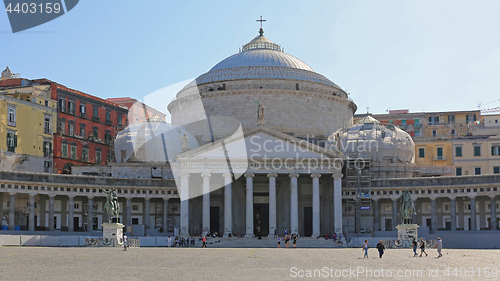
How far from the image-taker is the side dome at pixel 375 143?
7962 cm

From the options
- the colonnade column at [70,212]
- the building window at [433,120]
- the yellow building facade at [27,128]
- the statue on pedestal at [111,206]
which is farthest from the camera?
the building window at [433,120]

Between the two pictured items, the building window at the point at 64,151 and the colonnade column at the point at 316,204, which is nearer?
the colonnade column at the point at 316,204

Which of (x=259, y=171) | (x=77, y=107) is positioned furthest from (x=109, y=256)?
(x=77, y=107)

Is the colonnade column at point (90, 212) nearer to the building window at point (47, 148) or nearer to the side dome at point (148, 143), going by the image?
the building window at point (47, 148)

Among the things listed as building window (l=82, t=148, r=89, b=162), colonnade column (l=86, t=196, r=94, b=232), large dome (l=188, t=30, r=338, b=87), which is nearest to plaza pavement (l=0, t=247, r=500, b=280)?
colonnade column (l=86, t=196, r=94, b=232)

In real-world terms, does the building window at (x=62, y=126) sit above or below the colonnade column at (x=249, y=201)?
above

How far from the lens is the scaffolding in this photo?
2923 inches

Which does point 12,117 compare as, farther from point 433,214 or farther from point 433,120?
point 433,120

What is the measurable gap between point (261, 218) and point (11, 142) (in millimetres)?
26525

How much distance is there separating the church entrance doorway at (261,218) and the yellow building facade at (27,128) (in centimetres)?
2342

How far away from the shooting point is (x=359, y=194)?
73812 millimetres

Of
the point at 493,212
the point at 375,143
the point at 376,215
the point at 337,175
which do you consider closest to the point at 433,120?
the point at 375,143

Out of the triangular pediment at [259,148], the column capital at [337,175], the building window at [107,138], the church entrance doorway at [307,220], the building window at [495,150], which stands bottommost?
the church entrance doorway at [307,220]

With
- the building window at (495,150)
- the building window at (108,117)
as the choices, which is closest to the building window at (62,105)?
the building window at (108,117)
